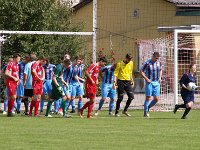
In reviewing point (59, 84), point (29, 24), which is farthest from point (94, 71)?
point (29, 24)

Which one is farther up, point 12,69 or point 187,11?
point 187,11

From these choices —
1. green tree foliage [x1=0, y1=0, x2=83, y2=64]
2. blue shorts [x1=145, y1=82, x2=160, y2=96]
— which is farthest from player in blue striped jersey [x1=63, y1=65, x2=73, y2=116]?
green tree foliage [x1=0, y1=0, x2=83, y2=64]

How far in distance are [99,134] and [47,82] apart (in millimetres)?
10500

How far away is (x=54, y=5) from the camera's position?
39312 millimetres

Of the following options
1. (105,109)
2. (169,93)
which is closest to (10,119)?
(105,109)

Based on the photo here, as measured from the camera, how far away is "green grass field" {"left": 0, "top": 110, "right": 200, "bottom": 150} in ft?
50.9

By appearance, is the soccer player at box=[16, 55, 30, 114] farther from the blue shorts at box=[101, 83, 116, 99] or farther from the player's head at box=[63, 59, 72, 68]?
the blue shorts at box=[101, 83, 116, 99]

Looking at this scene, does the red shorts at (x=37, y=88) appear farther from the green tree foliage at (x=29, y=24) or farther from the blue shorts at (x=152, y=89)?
the green tree foliage at (x=29, y=24)

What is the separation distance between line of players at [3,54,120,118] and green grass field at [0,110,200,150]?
1.83m

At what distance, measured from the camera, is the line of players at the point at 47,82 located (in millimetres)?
25453

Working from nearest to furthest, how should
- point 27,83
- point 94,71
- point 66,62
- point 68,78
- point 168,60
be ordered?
point 66,62 < point 94,71 < point 68,78 < point 27,83 < point 168,60

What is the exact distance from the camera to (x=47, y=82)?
2833 centimetres

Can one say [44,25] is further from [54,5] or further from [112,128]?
[112,128]

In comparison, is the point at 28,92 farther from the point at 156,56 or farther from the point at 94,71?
the point at 156,56
